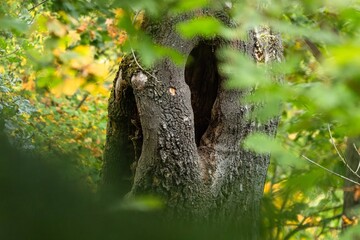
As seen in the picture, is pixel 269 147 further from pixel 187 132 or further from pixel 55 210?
pixel 187 132

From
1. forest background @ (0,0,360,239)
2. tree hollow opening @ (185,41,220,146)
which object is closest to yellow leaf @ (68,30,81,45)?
forest background @ (0,0,360,239)

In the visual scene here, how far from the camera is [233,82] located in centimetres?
161

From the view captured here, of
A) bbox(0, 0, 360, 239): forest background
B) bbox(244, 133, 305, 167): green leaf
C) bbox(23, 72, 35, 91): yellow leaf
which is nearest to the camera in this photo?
bbox(0, 0, 360, 239): forest background

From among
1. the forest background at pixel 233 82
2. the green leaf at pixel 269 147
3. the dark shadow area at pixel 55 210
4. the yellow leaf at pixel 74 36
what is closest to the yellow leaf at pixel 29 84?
the forest background at pixel 233 82

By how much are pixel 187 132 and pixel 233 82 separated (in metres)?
3.10

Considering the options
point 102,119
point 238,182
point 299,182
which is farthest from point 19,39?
point 299,182

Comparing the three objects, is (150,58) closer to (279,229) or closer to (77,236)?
(279,229)

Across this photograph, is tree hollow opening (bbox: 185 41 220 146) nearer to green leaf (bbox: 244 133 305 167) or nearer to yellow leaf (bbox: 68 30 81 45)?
yellow leaf (bbox: 68 30 81 45)

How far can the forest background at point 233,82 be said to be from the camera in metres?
1.61

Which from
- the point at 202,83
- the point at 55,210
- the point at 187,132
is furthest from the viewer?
the point at 202,83

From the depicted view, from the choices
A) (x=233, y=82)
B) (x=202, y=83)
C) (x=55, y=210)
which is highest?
(x=202, y=83)

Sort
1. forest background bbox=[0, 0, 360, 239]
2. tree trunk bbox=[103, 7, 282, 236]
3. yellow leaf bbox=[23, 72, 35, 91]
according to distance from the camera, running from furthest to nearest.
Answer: yellow leaf bbox=[23, 72, 35, 91], tree trunk bbox=[103, 7, 282, 236], forest background bbox=[0, 0, 360, 239]

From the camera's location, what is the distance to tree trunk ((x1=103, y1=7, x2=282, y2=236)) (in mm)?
4633

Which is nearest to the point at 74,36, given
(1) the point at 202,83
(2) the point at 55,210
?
(1) the point at 202,83
